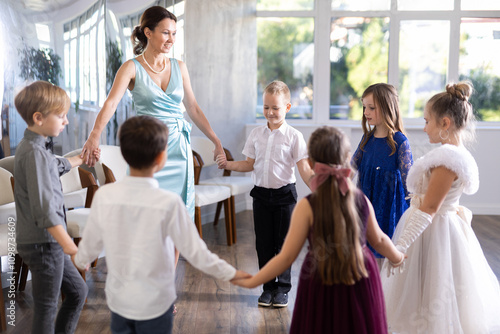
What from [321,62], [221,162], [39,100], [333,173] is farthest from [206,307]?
[321,62]

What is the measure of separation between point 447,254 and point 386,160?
56cm

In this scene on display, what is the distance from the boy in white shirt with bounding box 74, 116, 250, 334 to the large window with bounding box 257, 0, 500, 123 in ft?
14.7

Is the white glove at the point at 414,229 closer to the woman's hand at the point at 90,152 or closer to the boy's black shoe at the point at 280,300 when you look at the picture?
the boy's black shoe at the point at 280,300

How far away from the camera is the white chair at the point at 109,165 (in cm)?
355

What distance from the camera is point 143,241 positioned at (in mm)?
1547

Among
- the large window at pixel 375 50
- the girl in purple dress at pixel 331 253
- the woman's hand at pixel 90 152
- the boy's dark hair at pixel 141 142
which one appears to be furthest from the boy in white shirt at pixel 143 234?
the large window at pixel 375 50

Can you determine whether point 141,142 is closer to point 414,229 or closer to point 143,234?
point 143,234

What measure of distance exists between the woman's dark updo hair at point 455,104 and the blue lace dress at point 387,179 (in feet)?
1.09

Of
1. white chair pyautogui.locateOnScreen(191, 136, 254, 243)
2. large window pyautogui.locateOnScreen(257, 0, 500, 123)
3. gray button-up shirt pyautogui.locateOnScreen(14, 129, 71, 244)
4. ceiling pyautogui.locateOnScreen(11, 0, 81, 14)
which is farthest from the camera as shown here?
large window pyautogui.locateOnScreen(257, 0, 500, 123)

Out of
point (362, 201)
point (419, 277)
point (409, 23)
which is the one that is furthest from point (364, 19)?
point (362, 201)

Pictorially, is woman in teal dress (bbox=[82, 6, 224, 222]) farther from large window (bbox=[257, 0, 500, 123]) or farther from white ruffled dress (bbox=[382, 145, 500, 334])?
large window (bbox=[257, 0, 500, 123])

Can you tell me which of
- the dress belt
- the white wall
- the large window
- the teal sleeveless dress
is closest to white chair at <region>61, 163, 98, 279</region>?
the teal sleeveless dress

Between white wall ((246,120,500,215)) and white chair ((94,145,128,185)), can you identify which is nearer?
white chair ((94,145,128,185))

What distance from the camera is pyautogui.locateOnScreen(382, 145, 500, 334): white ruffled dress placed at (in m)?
2.21
